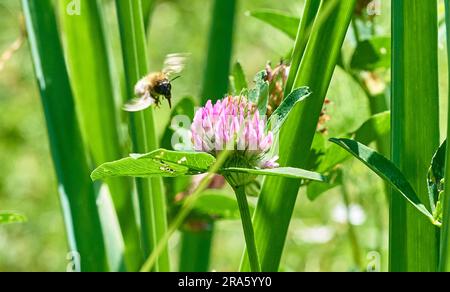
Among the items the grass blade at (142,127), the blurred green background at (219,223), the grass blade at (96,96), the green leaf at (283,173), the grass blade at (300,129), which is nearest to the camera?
the green leaf at (283,173)

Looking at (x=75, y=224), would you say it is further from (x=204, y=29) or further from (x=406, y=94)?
(x=204, y=29)

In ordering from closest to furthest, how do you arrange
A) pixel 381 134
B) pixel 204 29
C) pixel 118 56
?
pixel 381 134 → pixel 118 56 → pixel 204 29

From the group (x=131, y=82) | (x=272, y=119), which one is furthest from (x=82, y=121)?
(x=272, y=119)

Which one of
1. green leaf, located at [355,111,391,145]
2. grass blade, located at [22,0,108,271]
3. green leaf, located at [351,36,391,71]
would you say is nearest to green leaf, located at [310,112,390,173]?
green leaf, located at [355,111,391,145]

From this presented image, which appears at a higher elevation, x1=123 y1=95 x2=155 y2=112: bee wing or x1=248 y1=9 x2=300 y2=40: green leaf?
x1=248 y1=9 x2=300 y2=40: green leaf

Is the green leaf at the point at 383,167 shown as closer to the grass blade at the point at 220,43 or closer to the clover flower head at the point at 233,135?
the clover flower head at the point at 233,135

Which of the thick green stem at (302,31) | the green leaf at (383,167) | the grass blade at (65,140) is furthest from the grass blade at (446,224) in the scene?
the grass blade at (65,140)

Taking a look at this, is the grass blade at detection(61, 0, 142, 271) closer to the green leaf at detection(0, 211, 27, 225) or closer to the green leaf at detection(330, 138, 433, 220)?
the green leaf at detection(0, 211, 27, 225)
